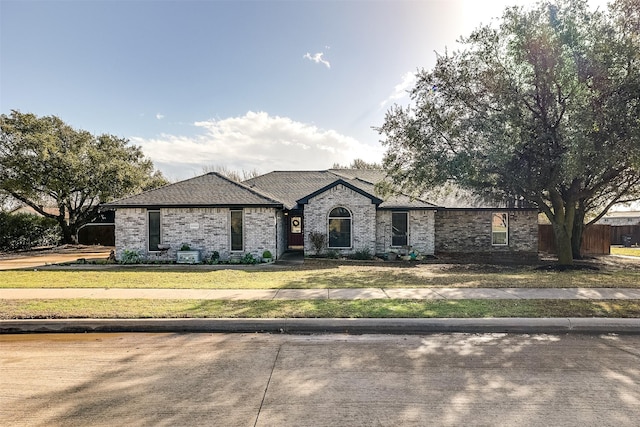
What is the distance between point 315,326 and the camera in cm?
627

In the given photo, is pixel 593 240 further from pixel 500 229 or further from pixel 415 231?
pixel 415 231

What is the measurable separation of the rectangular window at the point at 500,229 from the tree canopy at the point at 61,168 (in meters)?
24.3

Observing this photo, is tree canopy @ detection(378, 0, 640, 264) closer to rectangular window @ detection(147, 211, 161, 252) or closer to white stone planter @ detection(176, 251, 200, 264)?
white stone planter @ detection(176, 251, 200, 264)

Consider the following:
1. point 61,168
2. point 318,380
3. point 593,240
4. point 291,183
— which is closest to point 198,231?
point 291,183

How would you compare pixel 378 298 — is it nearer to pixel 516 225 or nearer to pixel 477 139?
pixel 477 139

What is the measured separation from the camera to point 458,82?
44.9 ft

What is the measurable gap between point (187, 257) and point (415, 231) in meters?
11.2

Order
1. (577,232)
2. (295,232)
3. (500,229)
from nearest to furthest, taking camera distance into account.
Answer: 1. (577,232)
2. (500,229)
3. (295,232)

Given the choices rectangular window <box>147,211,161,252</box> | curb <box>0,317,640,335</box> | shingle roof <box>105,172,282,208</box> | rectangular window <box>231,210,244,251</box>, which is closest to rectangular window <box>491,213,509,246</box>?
shingle roof <box>105,172,282,208</box>

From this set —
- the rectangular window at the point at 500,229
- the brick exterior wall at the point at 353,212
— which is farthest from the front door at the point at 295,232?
the rectangular window at the point at 500,229

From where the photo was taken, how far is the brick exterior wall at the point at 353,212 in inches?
679

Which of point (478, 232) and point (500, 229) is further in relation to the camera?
point (500, 229)

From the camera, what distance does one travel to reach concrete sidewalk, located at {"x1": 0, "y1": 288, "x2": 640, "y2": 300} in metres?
8.30

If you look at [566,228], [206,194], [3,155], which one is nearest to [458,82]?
[566,228]
